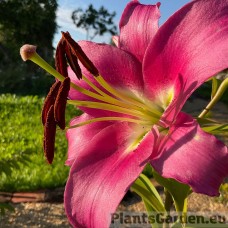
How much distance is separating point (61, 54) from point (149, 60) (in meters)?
0.09

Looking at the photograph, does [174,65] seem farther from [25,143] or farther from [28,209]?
[25,143]

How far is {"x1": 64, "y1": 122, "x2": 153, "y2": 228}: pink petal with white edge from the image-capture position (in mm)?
389

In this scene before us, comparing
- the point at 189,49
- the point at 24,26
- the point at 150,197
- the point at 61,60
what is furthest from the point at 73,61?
the point at 24,26

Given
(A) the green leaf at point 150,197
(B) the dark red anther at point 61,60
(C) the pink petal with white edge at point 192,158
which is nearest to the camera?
(C) the pink petal with white edge at point 192,158

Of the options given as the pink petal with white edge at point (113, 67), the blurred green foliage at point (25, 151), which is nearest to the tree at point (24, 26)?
the blurred green foliage at point (25, 151)

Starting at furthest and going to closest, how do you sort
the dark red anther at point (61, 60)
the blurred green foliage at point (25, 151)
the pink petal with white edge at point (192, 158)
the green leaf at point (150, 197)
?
the blurred green foliage at point (25, 151) < the green leaf at point (150, 197) < the dark red anther at point (61, 60) < the pink petal with white edge at point (192, 158)

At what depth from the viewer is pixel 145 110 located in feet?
1.57

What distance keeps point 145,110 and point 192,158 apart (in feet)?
0.39

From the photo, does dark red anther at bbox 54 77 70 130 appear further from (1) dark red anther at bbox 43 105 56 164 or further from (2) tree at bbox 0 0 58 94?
(2) tree at bbox 0 0 58 94

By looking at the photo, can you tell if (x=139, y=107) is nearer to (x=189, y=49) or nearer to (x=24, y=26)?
(x=189, y=49)

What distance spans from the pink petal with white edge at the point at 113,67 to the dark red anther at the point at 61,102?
0.18ft

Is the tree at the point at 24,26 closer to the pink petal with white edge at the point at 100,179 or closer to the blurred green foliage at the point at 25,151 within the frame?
the blurred green foliage at the point at 25,151

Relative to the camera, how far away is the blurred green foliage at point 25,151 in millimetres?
1642

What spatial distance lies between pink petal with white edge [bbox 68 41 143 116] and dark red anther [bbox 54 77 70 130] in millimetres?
54
